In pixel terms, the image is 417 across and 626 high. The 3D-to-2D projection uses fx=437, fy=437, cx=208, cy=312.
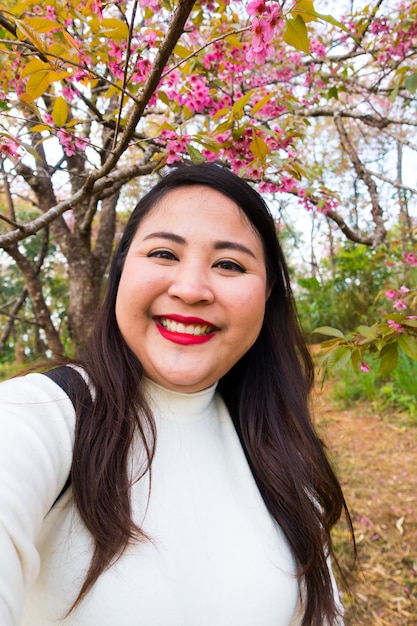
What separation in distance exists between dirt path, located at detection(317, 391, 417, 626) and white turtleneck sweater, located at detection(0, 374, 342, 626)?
3.12 feet

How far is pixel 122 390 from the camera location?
0.92 meters

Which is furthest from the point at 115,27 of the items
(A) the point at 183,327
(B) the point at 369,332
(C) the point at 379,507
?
(C) the point at 379,507

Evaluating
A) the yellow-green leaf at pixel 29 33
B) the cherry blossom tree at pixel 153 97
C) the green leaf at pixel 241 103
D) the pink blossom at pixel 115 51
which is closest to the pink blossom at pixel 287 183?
the cherry blossom tree at pixel 153 97

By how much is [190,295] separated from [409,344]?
614 mm

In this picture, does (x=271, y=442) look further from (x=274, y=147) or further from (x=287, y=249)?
(x=287, y=249)

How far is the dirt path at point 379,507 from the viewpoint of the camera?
6.63ft

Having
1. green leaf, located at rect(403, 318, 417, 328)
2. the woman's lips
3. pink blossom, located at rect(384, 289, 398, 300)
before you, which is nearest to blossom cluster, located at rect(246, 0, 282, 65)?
the woman's lips

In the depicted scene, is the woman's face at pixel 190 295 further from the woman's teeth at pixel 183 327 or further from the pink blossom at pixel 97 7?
the pink blossom at pixel 97 7

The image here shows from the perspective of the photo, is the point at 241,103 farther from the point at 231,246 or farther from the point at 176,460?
the point at 176,460

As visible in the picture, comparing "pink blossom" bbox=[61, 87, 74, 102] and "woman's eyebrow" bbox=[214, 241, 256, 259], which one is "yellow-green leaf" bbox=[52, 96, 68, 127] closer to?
"pink blossom" bbox=[61, 87, 74, 102]

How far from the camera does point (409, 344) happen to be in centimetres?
112

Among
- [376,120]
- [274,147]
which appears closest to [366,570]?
[274,147]

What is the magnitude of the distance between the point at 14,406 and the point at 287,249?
8916 millimetres

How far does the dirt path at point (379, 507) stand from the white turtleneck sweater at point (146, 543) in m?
0.95
